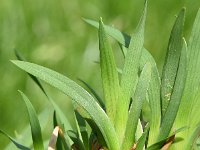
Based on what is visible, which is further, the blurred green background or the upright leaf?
the blurred green background

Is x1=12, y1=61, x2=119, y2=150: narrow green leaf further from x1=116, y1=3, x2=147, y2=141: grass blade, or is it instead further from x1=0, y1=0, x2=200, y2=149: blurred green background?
x1=0, y1=0, x2=200, y2=149: blurred green background

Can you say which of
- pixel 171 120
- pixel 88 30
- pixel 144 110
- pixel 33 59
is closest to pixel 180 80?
pixel 171 120

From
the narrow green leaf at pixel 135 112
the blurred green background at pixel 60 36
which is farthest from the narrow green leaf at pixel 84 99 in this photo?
the blurred green background at pixel 60 36

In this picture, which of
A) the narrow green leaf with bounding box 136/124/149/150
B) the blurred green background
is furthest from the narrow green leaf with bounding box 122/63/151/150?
the blurred green background

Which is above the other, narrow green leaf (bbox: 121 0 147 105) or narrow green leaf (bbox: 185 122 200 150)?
narrow green leaf (bbox: 121 0 147 105)

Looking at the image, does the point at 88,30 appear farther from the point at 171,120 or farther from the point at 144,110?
the point at 171,120

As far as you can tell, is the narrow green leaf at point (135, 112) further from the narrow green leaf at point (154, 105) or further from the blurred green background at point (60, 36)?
the blurred green background at point (60, 36)
